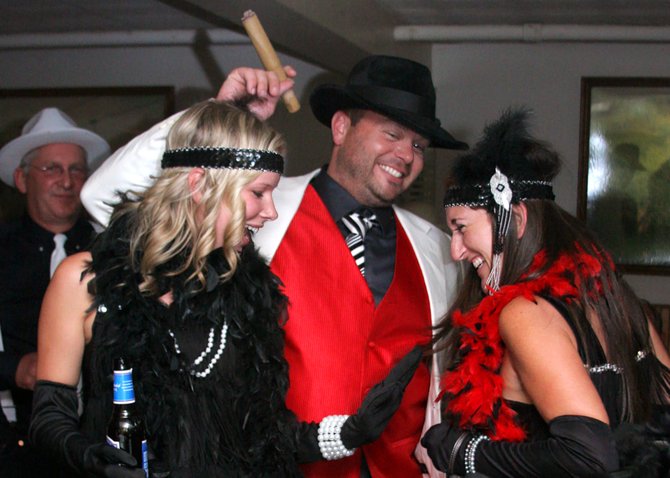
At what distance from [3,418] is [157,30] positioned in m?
2.84

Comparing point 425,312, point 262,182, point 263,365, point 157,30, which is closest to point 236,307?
point 263,365

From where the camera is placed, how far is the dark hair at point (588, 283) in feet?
5.60

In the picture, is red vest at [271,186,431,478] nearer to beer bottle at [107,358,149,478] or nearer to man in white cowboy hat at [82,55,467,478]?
man in white cowboy hat at [82,55,467,478]

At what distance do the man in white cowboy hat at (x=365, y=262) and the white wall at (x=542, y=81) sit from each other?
2.65m

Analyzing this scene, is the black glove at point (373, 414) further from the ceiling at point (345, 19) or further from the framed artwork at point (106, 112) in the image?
the framed artwork at point (106, 112)

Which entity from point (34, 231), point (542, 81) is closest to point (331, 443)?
point (34, 231)

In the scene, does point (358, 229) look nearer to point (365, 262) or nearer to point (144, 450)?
point (365, 262)

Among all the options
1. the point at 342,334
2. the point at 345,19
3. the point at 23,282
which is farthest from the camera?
the point at 345,19

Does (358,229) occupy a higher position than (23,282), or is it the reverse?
(358,229)

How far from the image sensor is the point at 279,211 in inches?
92.7

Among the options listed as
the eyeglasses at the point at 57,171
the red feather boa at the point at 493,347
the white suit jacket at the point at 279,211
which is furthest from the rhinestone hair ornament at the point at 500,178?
the eyeglasses at the point at 57,171

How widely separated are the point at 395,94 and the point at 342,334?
705 mm

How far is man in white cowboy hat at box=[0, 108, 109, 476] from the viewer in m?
2.59

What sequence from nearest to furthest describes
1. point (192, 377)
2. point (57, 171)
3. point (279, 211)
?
point (192, 377) → point (279, 211) → point (57, 171)
